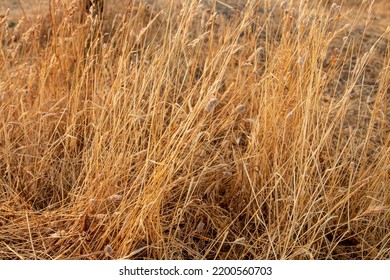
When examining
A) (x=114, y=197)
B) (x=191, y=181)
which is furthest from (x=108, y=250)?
(x=191, y=181)

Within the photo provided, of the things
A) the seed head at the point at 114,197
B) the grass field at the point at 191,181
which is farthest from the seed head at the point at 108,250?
the seed head at the point at 114,197

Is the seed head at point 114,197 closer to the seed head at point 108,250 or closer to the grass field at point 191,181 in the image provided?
the grass field at point 191,181

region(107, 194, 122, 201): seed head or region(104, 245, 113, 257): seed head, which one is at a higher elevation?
region(107, 194, 122, 201): seed head

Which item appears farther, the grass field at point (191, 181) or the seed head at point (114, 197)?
the grass field at point (191, 181)

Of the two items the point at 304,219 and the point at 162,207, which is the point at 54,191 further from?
the point at 304,219

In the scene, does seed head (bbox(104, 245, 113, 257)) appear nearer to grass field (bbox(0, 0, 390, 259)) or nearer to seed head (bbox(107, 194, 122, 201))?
grass field (bbox(0, 0, 390, 259))

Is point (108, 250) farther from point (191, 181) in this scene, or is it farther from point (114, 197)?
point (191, 181)

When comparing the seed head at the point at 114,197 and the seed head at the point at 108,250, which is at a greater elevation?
the seed head at the point at 114,197

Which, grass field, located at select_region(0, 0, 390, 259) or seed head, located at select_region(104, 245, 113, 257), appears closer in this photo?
seed head, located at select_region(104, 245, 113, 257)

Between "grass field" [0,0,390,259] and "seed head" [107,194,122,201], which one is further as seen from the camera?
"grass field" [0,0,390,259]

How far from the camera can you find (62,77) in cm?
290

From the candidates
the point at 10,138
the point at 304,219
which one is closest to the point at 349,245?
the point at 304,219

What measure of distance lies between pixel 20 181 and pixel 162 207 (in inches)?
26.0

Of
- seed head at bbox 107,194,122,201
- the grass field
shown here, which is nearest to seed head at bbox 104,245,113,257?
the grass field
